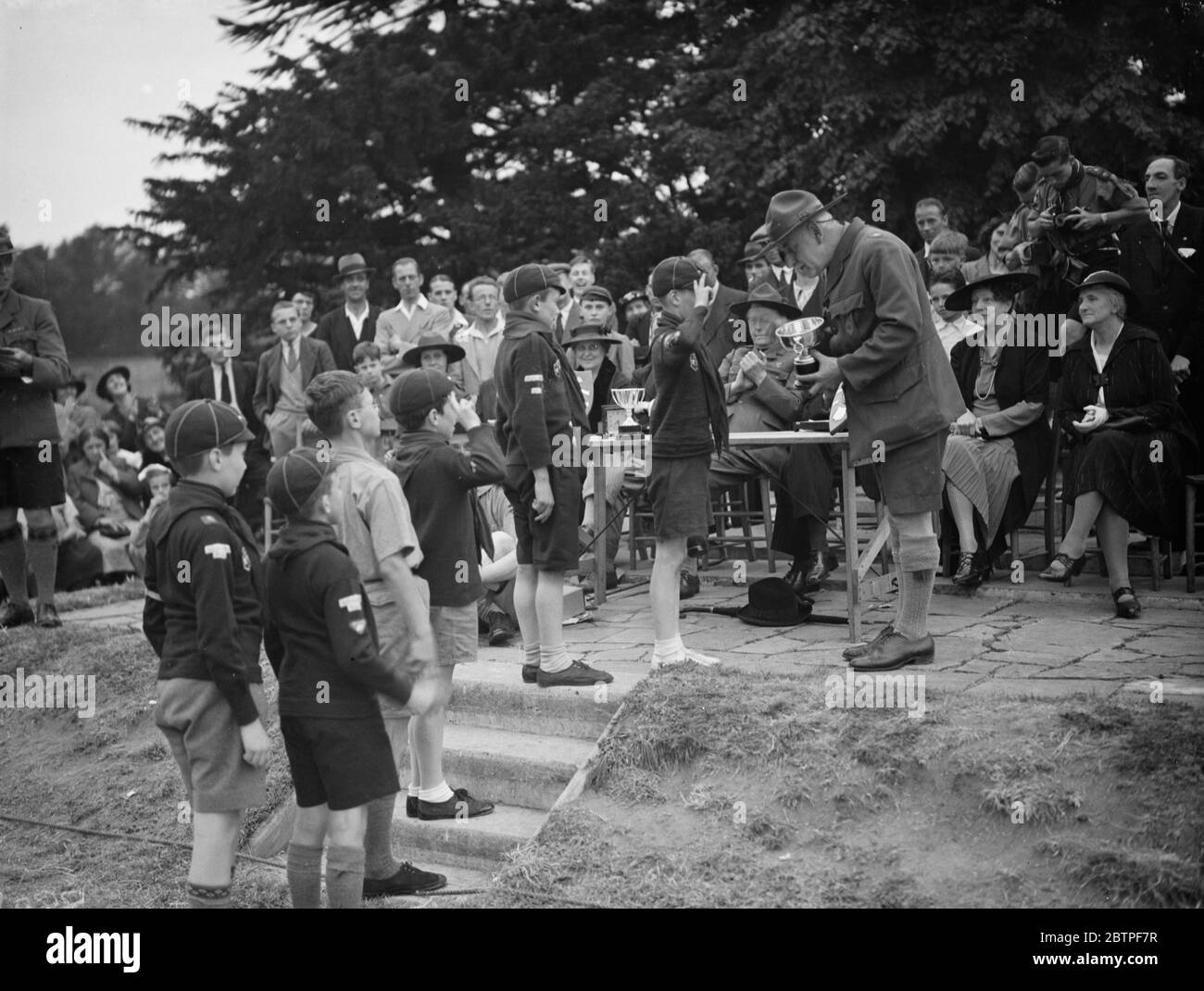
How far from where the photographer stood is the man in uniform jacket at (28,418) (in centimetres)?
944

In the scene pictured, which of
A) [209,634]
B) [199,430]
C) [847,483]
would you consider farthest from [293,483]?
[847,483]

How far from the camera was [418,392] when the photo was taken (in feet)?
20.2

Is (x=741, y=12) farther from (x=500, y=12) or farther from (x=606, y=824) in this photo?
(x=606, y=824)

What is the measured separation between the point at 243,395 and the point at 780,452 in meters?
5.62

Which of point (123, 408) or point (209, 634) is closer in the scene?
point (209, 634)

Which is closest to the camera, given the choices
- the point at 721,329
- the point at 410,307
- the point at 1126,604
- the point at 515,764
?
the point at 515,764

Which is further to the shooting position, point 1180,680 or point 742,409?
point 742,409

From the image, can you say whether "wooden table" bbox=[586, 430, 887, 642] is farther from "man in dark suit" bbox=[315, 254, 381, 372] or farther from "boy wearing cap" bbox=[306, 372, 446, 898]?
"man in dark suit" bbox=[315, 254, 381, 372]

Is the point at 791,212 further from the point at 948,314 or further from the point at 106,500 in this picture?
the point at 106,500

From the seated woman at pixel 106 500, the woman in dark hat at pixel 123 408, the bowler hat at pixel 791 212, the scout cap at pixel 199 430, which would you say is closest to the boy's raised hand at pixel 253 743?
the scout cap at pixel 199 430

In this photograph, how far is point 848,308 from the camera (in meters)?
6.88

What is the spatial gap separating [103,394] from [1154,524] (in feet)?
32.4

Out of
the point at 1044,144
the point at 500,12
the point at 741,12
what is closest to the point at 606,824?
the point at 1044,144

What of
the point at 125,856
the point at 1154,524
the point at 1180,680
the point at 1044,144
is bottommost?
the point at 125,856
